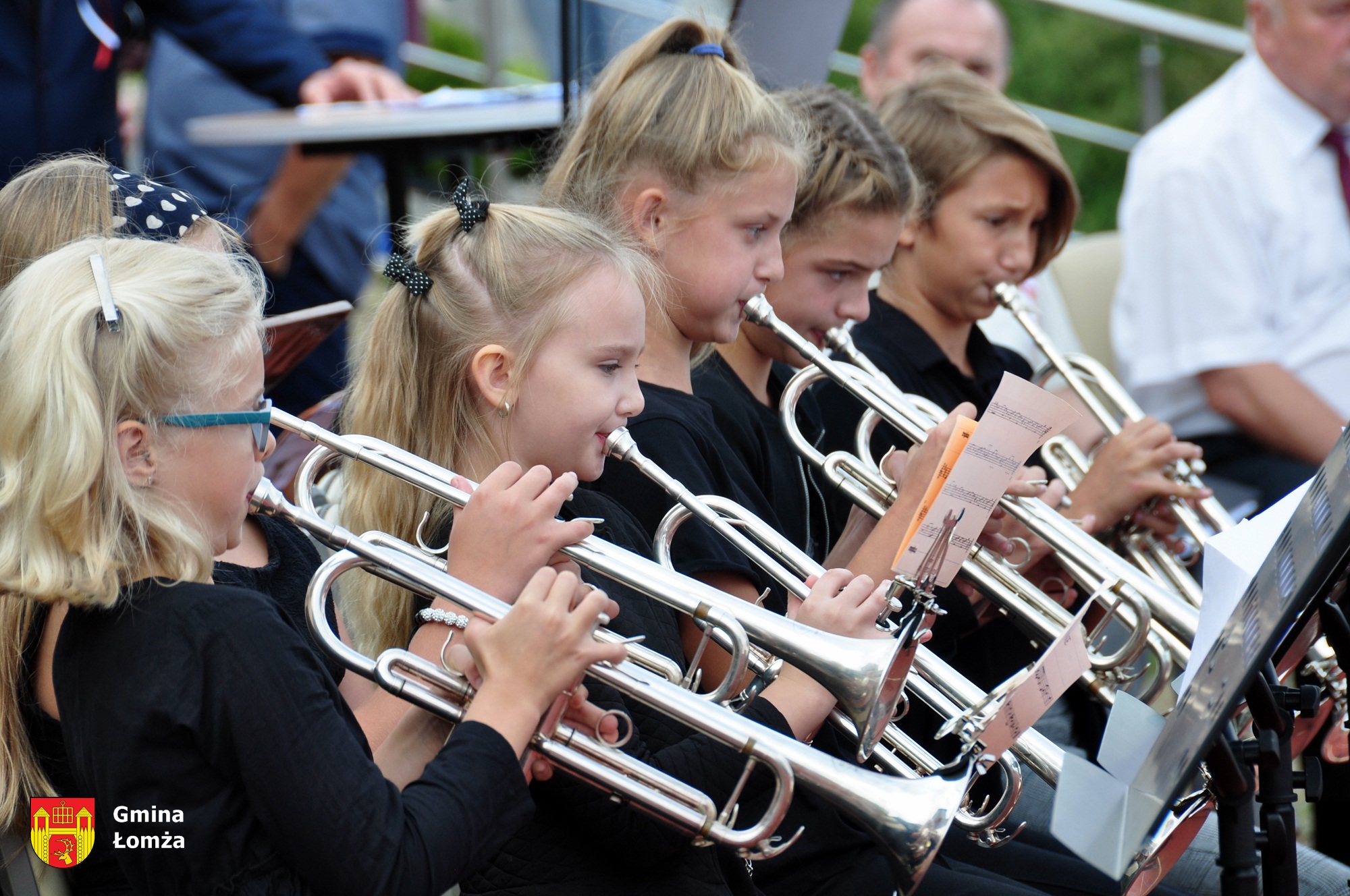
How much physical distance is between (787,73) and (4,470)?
2.25 metres

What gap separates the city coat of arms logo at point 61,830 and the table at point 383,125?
5.66 ft

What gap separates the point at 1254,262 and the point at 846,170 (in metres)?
1.73

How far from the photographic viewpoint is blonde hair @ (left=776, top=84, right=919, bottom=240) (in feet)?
7.84

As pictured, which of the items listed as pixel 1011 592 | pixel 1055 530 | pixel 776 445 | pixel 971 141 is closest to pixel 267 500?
pixel 776 445

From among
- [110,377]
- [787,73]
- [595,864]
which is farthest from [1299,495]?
[787,73]

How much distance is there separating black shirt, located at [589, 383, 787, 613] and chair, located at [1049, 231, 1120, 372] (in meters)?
2.14

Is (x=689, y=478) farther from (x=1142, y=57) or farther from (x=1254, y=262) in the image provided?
(x=1142, y=57)

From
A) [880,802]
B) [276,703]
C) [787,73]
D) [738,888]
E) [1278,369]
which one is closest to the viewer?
[276,703]

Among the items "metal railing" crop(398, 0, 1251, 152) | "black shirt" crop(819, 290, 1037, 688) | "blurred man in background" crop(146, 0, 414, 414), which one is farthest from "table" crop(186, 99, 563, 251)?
"metal railing" crop(398, 0, 1251, 152)

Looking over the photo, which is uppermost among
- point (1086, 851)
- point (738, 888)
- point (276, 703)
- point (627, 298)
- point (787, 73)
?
point (787, 73)

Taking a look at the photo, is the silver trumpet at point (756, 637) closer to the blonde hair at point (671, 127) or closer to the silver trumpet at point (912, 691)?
the silver trumpet at point (912, 691)

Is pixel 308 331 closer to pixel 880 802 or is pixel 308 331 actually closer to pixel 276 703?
pixel 276 703

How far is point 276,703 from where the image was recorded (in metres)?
1.28

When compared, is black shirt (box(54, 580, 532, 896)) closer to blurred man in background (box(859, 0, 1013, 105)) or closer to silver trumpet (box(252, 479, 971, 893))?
silver trumpet (box(252, 479, 971, 893))
